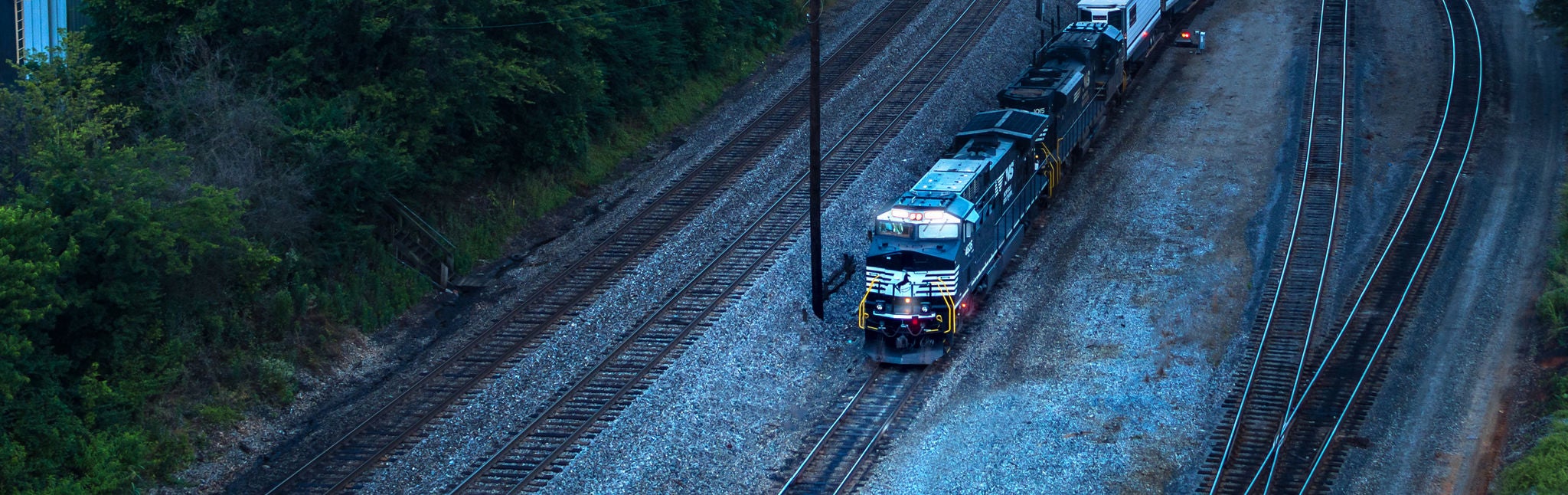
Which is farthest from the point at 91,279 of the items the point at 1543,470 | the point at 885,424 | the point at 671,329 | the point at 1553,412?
the point at 1553,412

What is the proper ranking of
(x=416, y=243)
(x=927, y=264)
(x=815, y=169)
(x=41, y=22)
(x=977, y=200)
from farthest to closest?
1. (x=416, y=243)
2. (x=41, y=22)
3. (x=977, y=200)
4. (x=815, y=169)
5. (x=927, y=264)

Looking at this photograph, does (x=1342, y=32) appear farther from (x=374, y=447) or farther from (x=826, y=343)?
(x=374, y=447)

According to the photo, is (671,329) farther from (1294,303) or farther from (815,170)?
(1294,303)

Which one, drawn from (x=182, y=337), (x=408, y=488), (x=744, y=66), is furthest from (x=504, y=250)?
(x=744, y=66)

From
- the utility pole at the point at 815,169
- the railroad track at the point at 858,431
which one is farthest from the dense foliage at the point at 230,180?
the railroad track at the point at 858,431

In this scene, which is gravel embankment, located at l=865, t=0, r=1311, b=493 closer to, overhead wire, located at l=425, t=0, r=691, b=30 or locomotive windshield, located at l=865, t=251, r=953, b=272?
locomotive windshield, located at l=865, t=251, r=953, b=272

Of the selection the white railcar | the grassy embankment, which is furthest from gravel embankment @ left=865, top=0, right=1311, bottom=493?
the grassy embankment
